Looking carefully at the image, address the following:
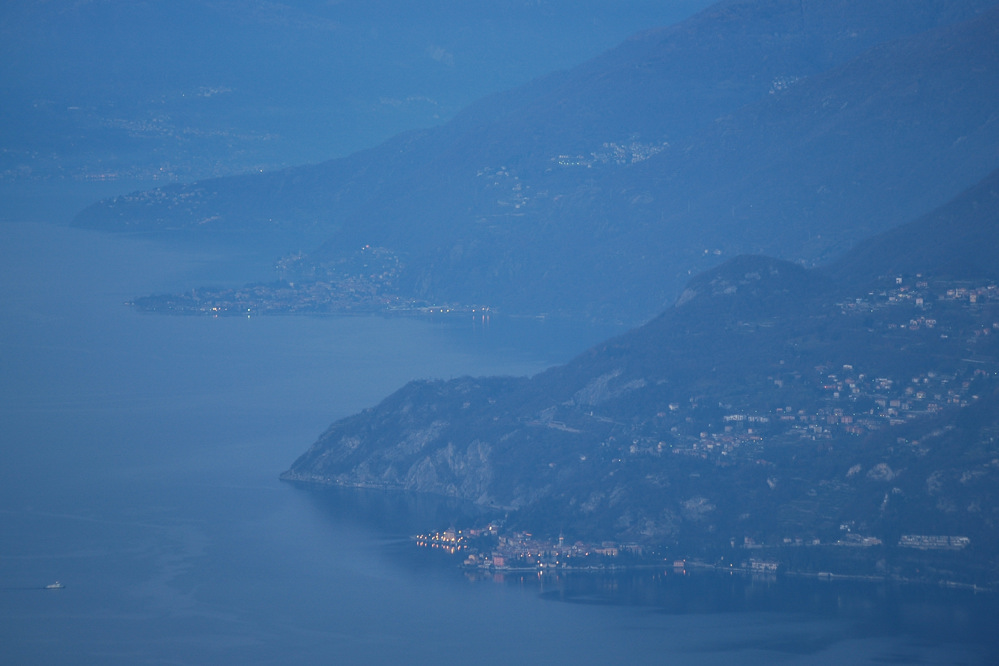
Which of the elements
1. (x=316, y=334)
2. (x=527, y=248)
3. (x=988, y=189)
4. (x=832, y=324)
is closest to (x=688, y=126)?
(x=527, y=248)

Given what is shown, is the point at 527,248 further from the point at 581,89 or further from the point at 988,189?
the point at 988,189

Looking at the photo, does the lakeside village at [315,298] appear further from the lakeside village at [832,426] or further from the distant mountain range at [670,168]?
the lakeside village at [832,426]

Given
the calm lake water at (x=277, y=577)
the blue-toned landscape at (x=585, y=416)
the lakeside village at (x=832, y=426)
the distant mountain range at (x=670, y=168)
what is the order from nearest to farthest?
the calm lake water at (x=277, y=577) → the blue-toned landscape at (x=585, y=416) → the lakeside village at (x=832, y=426) → the distant mountain range at (x=670, y=168)

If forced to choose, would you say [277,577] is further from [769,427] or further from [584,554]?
[769,427]

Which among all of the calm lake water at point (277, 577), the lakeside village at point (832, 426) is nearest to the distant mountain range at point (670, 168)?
the calm lake water at point (277, 577)

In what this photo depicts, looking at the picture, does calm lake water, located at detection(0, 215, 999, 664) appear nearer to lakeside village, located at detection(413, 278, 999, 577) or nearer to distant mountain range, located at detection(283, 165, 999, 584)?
lakeside village, located at detection(413, 278, 999, 577)

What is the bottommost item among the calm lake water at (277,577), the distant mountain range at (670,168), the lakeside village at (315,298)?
the calm lake water at (277,577)
